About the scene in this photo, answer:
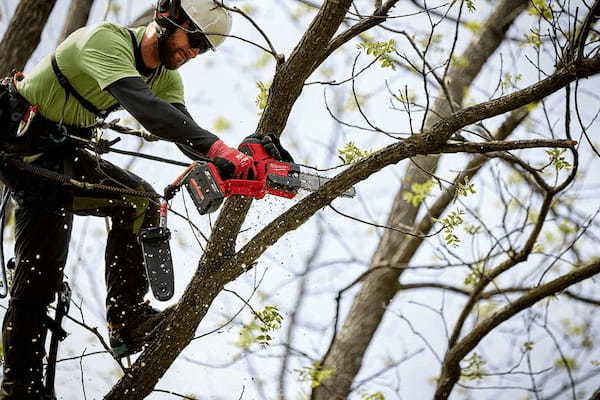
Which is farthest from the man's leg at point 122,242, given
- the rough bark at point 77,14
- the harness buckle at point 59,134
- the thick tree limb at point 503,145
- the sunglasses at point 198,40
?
the rough bark at point 77,14

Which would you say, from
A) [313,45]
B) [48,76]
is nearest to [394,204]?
[313,45]

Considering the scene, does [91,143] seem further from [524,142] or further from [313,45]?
[524,142]

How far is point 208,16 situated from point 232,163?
101 cm

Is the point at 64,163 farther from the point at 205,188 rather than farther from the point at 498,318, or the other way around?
the point at 498,318

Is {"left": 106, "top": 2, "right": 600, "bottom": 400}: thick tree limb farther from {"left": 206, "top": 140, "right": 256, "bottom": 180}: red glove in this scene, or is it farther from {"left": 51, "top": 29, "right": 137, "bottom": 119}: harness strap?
{"left": 51, "top": 29, "right": 137, "bottom": 119}: harness strap

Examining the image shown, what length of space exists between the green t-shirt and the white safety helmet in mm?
256

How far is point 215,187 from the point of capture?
2.75 meters

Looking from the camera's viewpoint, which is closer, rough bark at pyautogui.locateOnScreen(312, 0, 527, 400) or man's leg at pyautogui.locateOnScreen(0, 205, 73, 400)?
man's leg at pyautogui.locateOnScreen(0, 205, 73, 400)

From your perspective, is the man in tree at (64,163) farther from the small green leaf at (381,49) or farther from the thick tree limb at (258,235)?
the small green leaf at (381,49)

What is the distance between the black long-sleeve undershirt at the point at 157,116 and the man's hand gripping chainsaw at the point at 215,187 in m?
0.11

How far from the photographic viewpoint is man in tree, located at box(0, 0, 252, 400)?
3170 millimetres

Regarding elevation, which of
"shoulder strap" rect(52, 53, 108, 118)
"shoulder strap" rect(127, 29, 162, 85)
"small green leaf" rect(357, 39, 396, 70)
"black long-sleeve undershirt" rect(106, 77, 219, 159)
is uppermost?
"small green leaf" rect(357, 39, 396, 70)

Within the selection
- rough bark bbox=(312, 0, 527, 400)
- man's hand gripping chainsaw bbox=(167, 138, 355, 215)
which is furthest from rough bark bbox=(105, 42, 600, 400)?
rough bark bbox=(312, 0, 527, 400)

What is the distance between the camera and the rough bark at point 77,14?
5.44 m
